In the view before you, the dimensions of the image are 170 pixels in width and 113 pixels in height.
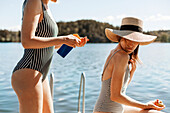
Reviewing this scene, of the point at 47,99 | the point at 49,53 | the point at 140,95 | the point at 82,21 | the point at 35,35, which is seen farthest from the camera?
the point at 82,21

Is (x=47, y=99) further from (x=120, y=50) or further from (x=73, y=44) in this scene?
(x=120, y=50)

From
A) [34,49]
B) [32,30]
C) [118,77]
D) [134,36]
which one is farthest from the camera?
[134,36]

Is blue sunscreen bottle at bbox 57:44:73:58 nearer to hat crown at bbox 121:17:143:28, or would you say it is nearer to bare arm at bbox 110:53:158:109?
bare arm at bbox 110:53:158:109

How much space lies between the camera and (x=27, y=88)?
1.78 m

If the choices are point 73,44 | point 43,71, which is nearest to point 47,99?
point 43,71

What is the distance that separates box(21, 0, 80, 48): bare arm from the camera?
5.60 ft

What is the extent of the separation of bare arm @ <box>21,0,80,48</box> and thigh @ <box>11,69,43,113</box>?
0.68 feet

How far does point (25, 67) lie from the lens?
5.94 ft

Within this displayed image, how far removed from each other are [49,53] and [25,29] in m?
0.32

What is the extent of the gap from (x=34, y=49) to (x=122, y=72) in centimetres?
69

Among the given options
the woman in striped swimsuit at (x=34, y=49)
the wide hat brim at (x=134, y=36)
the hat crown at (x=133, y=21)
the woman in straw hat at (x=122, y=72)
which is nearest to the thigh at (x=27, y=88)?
the woman in striped swimsuit at (x=34, y=49)

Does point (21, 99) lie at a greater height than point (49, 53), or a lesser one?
lesser

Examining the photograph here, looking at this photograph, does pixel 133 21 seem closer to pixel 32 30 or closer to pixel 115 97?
pixel 115 97

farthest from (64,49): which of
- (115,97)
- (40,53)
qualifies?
(115,97)
